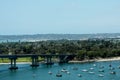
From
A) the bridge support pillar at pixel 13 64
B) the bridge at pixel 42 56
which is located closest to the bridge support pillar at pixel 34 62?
the bridge at pixel 42 56

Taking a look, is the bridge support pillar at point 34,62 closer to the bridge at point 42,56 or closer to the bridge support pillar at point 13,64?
the bridge at point 42,56

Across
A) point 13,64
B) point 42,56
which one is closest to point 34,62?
point 13,64

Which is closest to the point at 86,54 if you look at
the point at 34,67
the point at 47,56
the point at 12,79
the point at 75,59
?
the point at 75,59

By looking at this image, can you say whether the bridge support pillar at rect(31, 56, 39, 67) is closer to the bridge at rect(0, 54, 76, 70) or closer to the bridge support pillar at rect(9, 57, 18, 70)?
the bridge at rect(0, 54, 76, 70)

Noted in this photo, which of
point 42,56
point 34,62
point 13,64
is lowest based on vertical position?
point 13,64

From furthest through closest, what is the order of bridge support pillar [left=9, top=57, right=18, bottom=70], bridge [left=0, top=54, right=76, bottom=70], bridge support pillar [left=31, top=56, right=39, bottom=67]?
bridge support pillar [left=31, top=56, right=39, bottom=67] → bridge [left=0, top=54, right=76, bottom=70] → bridge support pillar [left=9, top=57, right=18, bottom=70]

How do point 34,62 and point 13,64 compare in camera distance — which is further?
point 34,62

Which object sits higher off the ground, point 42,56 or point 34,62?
point 42,56

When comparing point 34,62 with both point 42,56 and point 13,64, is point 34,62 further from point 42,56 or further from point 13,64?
point 42,56

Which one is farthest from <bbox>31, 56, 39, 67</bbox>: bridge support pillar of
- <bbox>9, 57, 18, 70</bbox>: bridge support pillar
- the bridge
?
<bbox>9, 57, 18, 70</bbox>: bridge support pillar

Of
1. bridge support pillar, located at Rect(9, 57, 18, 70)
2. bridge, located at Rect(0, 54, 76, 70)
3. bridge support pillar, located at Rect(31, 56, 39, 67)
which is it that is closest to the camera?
bridge support pillar, located at Rect(9, 57, 18, 70)

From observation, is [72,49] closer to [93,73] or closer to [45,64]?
[45,64]
